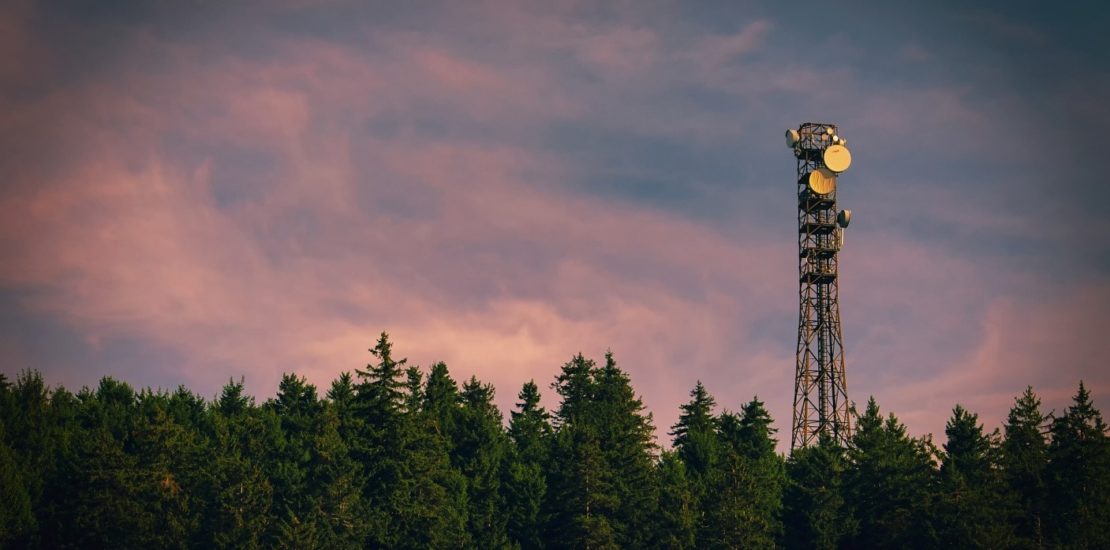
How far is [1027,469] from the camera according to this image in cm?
7950

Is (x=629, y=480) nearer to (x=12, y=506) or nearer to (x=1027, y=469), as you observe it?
(x=1027, y=469)

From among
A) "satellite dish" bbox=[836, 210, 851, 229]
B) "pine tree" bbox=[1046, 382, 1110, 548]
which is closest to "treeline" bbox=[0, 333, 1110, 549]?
"pine tree" bbox=[1046, 382, 1110, 548]

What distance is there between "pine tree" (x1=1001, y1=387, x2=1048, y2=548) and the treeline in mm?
122

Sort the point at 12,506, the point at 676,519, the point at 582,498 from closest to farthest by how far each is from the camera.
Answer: the point at 12,506, the point at 676,519, the point at 582,498

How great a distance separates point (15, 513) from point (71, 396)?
110 feet

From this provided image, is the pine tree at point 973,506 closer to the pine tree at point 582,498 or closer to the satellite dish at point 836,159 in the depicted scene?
the pine tree at point 582,498

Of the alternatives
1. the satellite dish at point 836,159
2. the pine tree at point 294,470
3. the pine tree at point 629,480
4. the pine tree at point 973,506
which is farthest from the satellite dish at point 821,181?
the pine tree at point 294,470

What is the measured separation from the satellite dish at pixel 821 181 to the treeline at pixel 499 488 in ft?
125

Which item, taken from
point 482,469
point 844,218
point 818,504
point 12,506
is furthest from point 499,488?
point 844,218

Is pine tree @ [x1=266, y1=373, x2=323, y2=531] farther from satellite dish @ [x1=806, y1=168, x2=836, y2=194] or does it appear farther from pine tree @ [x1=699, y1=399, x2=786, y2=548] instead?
satellite dish @ [x1=806, y1=168, x2=836, y2=194]

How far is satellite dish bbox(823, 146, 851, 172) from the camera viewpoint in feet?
419

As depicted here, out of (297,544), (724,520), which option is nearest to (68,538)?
(297,544)

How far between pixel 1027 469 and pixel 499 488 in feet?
128

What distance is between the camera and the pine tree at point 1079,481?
7588cm
